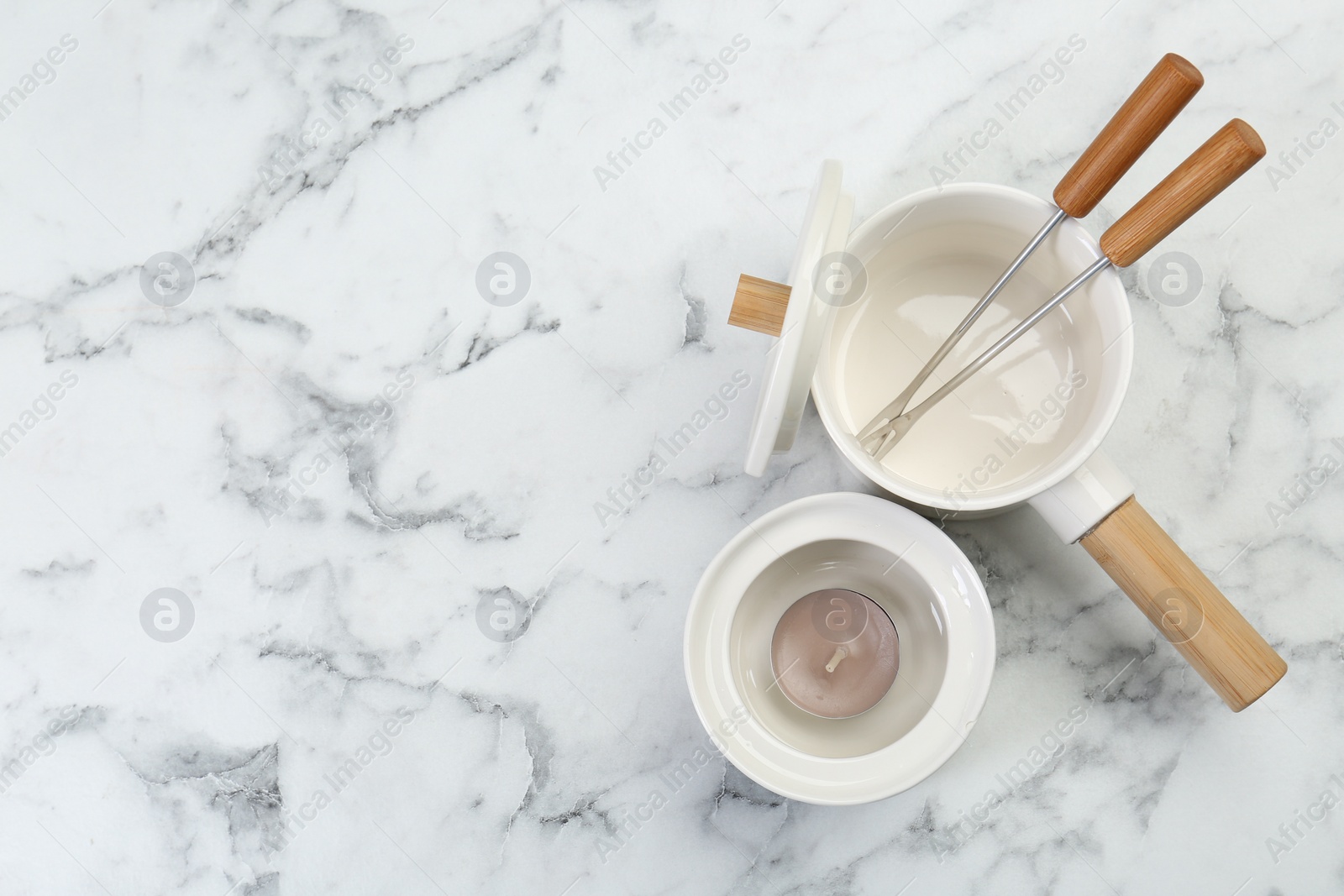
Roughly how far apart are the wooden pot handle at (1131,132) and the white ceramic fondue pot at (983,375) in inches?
0.8

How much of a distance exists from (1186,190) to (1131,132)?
4 centimetres

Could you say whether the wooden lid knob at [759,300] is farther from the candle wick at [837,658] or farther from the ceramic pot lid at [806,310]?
the candle wick at [837,658]

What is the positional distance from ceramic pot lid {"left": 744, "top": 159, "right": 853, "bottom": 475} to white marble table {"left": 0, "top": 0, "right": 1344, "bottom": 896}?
0.49 ft

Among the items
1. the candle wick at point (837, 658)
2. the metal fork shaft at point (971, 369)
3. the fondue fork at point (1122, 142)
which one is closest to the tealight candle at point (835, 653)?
the candle wick at point (837, 658)

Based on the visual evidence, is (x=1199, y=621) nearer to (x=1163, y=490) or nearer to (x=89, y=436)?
(x=1163, y=490)

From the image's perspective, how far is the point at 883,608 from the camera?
0.61 meters

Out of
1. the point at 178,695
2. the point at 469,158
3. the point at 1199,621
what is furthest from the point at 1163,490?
the point at 178,695

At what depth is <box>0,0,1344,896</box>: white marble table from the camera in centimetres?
63

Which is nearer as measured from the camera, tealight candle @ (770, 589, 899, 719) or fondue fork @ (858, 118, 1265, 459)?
fondue fork @ (858, 118, 1265, 459)

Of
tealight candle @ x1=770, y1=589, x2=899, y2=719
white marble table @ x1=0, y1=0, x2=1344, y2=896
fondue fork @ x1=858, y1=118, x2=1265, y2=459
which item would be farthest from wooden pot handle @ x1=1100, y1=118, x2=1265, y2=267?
tealight candle @ x1=770, y1=589, x2=899, y2=719

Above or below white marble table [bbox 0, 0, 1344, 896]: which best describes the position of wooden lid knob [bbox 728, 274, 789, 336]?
above

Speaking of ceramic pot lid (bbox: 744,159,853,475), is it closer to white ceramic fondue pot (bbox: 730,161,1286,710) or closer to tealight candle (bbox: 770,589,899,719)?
white ceramic fondue pot (bbox: 730,161,1286,710)

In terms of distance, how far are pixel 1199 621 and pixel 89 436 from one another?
80 cm

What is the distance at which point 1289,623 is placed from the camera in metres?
0.63
